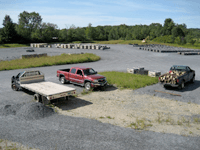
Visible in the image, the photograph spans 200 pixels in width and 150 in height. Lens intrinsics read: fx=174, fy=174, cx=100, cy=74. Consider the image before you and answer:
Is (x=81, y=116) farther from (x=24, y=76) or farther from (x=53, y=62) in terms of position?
(x=53, y=62)

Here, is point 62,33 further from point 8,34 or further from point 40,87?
point 40,87

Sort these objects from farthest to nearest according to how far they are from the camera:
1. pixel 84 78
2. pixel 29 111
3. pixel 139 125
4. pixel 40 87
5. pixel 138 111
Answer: pixel 84 78 < pixel 40 87 < pixel 138 111 < pixel 29 111 < pixel 139 125

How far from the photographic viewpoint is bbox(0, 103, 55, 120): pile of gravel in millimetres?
9672

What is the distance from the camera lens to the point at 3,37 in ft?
248

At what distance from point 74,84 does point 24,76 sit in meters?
4.55

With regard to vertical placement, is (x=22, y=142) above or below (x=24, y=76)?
below

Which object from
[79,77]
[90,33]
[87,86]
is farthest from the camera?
[90,33]

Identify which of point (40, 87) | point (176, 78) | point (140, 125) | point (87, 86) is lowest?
point (140, 125)

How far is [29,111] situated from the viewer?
9.90 m

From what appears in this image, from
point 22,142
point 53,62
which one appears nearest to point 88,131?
point 22,142

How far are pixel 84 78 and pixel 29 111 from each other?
6081mm

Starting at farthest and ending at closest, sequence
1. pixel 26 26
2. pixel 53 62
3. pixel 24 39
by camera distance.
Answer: pixel 26 26 → pixel 24 39 → pixel 53 62

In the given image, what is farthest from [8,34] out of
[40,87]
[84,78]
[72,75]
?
[40,87]

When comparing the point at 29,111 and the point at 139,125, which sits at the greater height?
the point at 29,111
